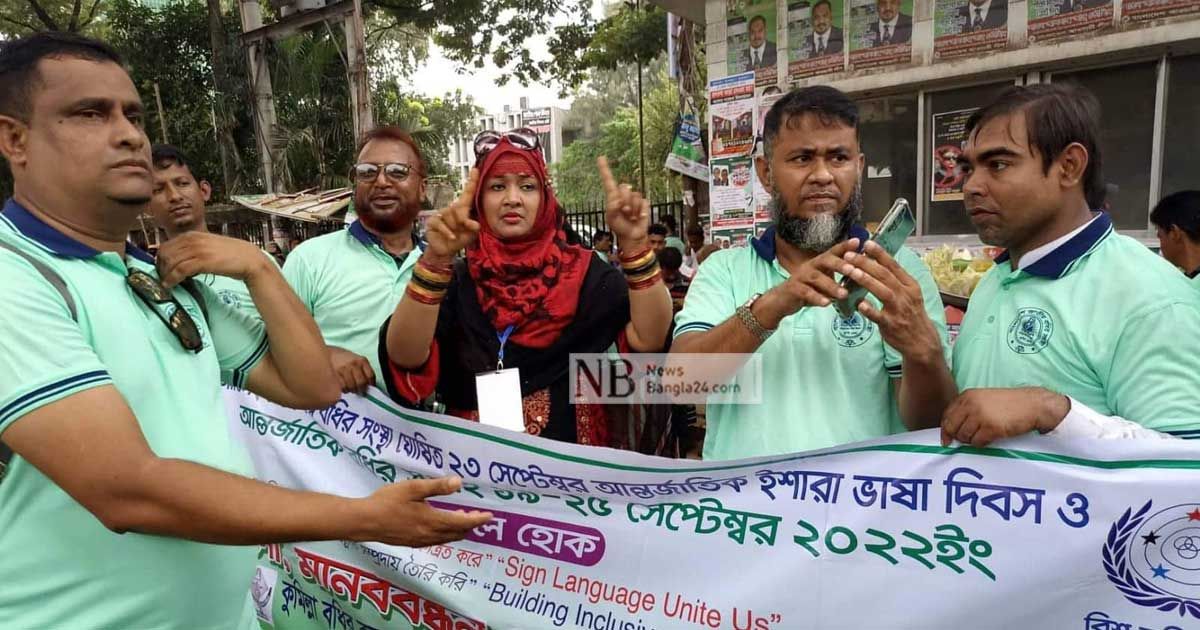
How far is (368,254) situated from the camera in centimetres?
330

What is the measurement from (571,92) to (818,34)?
848 centimetres

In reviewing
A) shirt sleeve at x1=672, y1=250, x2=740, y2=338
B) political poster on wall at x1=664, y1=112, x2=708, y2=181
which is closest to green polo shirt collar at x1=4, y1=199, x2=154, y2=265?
shirt sleeve at x1=672, y1=250, x2=740, y2=338

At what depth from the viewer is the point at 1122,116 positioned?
18.5 ft

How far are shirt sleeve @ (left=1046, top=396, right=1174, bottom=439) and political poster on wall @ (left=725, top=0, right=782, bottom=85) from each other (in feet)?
20.8

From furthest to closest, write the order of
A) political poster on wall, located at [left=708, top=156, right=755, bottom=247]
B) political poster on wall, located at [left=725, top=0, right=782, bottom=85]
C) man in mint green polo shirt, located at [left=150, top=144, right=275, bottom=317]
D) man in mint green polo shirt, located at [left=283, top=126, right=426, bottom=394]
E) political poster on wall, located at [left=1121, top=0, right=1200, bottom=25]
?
political poster on wall, located at [left=708, top=156, right=755, bottom=247] → political poster on wall, located at [left=725, top=0, right=782, bottom=85] → political poster on wall, located at [left=1121, top=0, right=1200, bottom=25] → man in mint green polo shirt, located at [left=150, top=144, right=275, bottom=317] → man in mint green polo shirt, located at [left=283, top=126, right=426, bottom=394]

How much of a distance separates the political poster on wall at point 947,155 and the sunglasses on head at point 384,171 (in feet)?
17.3

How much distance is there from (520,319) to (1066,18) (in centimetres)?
580

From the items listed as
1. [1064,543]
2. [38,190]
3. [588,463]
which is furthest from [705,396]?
[38,190]

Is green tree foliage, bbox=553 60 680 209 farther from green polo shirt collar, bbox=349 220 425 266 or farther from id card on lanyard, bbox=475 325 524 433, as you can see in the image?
id card on lanyard, bbox=475 325 524 433

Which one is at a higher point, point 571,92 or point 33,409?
point 571,92

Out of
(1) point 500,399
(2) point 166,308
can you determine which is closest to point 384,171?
(1) point 500,399

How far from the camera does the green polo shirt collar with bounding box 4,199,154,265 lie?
4.20 ft

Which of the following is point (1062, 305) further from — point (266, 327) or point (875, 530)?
point (266, 327)

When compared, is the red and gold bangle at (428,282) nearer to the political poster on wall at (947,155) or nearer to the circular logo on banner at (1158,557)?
the circular logo on banner at (1158,557)
